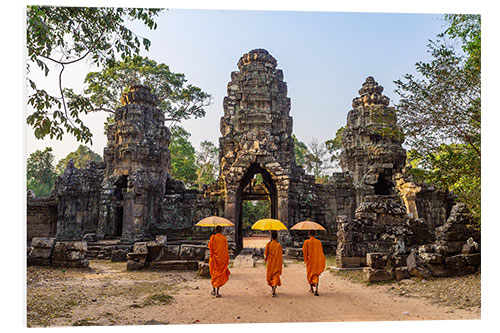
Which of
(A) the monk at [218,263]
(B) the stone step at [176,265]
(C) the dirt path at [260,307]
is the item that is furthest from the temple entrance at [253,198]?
(A) the monk at [218,263]

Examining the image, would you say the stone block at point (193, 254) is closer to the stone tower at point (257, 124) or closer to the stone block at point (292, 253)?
the stone block at point (292, 253)

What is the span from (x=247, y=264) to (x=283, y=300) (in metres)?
4.54

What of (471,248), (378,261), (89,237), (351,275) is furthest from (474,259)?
(89,237)

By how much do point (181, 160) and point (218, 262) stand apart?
21807mm

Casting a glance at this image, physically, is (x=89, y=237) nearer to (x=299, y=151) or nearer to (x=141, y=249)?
(x=141, y=249)

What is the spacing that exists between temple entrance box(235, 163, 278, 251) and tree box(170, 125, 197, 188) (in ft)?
24.2

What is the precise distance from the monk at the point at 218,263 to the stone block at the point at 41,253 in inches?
208

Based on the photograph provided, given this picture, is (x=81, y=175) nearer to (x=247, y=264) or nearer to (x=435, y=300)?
(x=247, y=264)

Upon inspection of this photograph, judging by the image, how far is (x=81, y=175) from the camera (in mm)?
17297

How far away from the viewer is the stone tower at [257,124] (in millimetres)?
14281

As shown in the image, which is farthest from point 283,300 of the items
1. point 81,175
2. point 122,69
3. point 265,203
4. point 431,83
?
point 265,203

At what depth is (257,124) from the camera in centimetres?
1706
